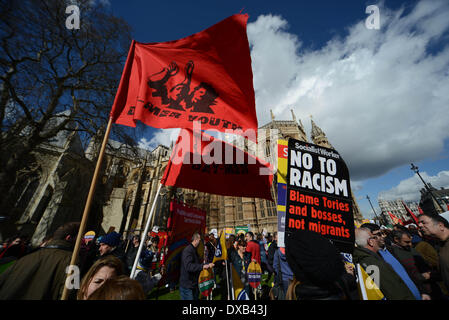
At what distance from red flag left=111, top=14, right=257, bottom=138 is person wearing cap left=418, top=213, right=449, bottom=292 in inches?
130

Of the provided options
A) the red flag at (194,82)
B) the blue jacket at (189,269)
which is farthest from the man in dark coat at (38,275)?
the blue jacket at (189,269)

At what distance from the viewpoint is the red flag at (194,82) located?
117 inches

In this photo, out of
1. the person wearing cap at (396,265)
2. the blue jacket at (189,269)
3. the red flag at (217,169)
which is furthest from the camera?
the blue jacket at (189,269)

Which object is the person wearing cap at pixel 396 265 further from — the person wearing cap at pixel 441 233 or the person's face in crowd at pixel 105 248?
the person's face in crowd at pixel 105 248

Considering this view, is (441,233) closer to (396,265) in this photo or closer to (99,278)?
(396,265)

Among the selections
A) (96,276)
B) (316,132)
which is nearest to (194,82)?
(96,276)

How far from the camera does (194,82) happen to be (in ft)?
11.5

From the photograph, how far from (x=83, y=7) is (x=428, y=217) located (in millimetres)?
12714

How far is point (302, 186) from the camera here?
289 centimetres

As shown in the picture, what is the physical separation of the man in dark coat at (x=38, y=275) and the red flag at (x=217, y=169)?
1.96 meters

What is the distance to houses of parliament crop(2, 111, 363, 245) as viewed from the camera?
14281 mm

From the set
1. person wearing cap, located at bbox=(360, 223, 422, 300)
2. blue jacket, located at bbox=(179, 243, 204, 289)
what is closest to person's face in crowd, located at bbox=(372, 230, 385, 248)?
person wearing cap, located at bbox=(360, 223, 422, 300)

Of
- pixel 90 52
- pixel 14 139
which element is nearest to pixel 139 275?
pixel 14 139
